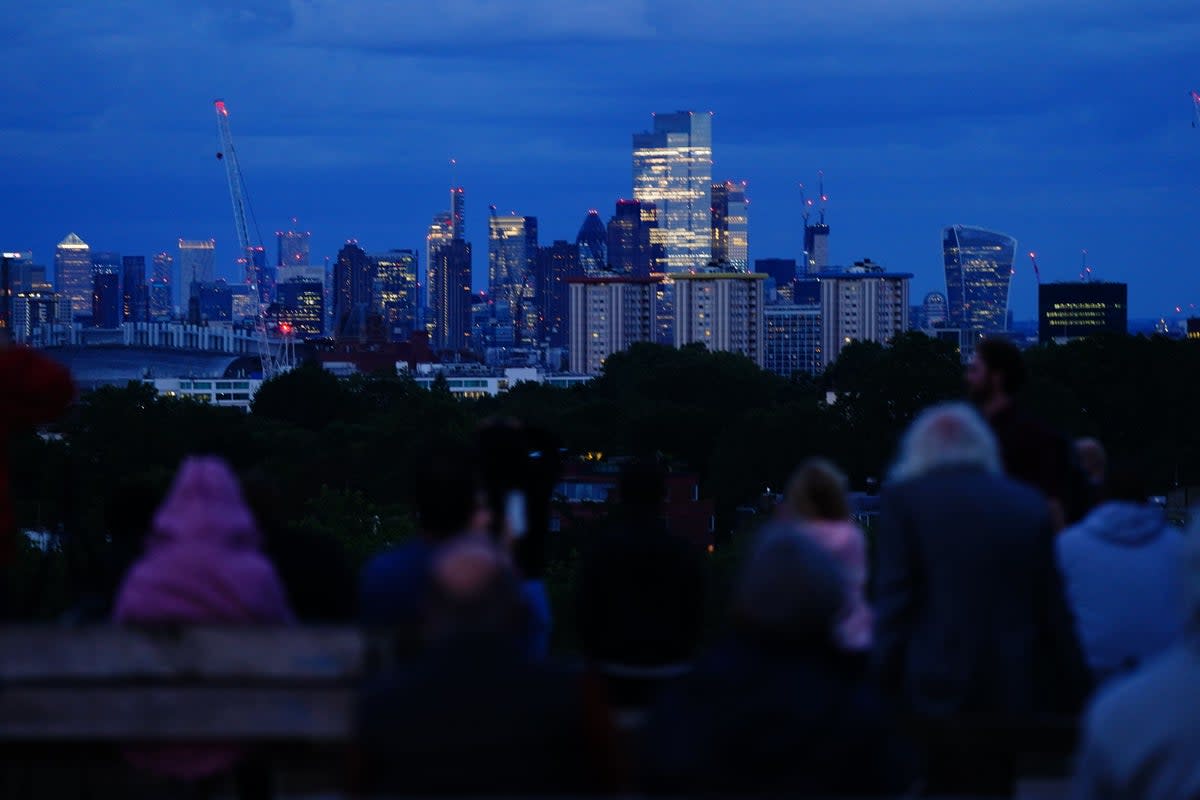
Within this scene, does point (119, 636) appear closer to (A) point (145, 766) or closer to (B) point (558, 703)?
(A) point (145, 766)

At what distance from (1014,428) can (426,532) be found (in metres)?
2.80

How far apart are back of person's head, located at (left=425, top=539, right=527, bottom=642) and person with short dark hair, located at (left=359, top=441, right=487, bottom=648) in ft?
4.54

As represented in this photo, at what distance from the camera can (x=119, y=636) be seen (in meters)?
5.67

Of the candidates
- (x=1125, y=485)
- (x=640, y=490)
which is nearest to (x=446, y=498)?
(x=640, y=490)

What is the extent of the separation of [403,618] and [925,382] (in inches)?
3746

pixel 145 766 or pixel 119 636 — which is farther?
pixel 145 766

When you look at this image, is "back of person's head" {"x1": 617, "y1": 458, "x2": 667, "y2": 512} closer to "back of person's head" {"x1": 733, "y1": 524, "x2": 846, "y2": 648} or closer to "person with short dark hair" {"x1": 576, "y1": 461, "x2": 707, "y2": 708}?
Result: "person with short dark hair" {"x1": 576, "y1": 461, "x2": 707, "y2": 708}

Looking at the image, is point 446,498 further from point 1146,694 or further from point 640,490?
point 1146,694

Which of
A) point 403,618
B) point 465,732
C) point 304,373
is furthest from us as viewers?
point 304,373

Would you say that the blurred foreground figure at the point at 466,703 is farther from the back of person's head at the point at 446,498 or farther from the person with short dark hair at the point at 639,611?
the person with short dark hair at the point at 639,611

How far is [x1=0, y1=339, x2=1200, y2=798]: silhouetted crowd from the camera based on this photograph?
466 centimetres

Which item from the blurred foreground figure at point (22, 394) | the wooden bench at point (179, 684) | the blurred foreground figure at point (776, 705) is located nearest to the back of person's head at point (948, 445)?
the blurred foreground figure at point (776, 705)

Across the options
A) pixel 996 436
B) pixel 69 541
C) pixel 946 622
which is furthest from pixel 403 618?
pixel 69 541

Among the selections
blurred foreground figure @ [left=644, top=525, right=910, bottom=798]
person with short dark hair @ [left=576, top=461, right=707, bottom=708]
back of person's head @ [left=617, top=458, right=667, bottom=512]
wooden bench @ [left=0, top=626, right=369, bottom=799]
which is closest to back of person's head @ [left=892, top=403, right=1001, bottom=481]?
person with short dark hair @ [left=576, top=461, right=707, bottom=708]
